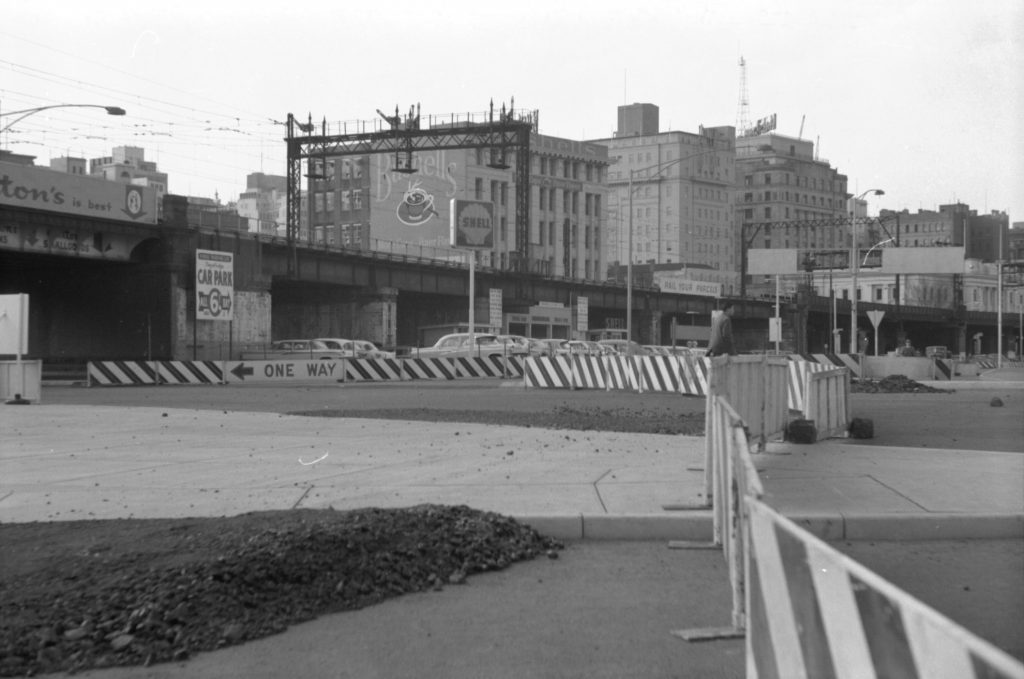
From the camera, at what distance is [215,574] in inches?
263

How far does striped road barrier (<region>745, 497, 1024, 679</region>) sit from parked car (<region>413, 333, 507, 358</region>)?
5070 cm

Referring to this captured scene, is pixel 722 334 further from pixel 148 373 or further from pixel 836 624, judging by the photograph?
pixel 148 373

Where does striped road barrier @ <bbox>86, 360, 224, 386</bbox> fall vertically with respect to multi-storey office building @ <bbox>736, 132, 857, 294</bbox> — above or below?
below

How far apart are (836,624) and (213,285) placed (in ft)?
164

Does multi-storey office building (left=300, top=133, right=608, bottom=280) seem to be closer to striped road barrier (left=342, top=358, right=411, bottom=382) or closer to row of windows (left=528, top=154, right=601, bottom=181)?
row of windows (left=528, top=154, right=601, bottom=181)

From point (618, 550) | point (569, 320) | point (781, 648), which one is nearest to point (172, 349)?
point (569, 320)

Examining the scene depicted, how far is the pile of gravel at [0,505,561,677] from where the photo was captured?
19.4 ft

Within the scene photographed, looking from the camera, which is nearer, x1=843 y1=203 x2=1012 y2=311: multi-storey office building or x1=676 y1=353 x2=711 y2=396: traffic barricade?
x1=676 y1=353 x2=711 y2=396: traffic barricade

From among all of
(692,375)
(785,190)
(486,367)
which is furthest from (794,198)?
(692,375)

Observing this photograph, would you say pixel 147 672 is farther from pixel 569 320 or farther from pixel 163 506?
pixel 569 320

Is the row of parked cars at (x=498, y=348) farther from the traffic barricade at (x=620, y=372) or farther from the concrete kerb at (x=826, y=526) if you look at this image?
the concrete kerb at (x=826, y=526)

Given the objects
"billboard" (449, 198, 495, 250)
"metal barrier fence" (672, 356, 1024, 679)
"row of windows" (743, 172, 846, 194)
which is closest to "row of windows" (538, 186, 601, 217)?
"row of windows" (743, 172, 846, 194)

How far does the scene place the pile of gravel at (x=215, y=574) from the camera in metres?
5.90

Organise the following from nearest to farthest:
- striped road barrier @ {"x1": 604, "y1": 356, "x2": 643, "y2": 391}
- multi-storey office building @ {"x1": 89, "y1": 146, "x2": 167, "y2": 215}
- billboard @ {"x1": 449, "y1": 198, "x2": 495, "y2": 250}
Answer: striped road barrier @ {"x1": 604, "y1": 356, "x2": 643, "y2": 391}, billboard @ {"x1": 449, "y1": 198, "x2": 495, "y2": 250}, multi-storey office building @ {"x1": 89, "y1": 146, "x2": 167, "y2": 215}
